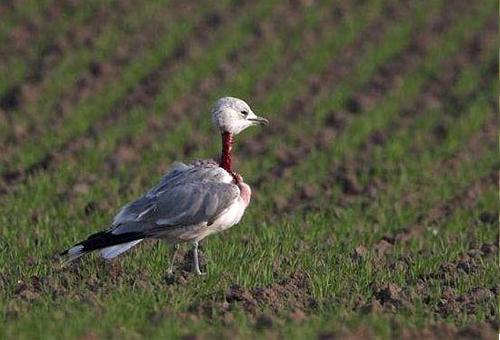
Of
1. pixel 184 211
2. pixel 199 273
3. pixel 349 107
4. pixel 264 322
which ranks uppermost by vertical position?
pixel 184 211

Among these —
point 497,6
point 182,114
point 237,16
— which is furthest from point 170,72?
point 497,6

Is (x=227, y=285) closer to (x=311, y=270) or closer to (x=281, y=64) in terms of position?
(x=311, y=270)

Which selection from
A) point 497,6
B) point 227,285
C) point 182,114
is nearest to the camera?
point 227,285

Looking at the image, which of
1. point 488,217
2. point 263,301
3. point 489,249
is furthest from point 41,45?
point 263,301

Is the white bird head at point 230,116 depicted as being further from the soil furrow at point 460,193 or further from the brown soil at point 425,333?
the brown soil at point 425,333

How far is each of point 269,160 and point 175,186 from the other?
5.04 meters

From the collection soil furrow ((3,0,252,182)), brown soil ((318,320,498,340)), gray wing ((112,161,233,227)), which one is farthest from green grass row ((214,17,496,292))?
brown soil ((318,320,498,340))

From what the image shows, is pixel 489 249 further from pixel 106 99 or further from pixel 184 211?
pixel 106 99

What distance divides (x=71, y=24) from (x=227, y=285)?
1321 centimetres

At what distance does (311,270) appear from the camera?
30.2ft

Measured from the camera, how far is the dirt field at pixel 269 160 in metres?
7.97

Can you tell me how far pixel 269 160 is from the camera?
1416 centimetres

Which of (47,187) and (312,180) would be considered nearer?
(47,187)

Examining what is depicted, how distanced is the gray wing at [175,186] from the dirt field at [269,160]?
1.22 ft
